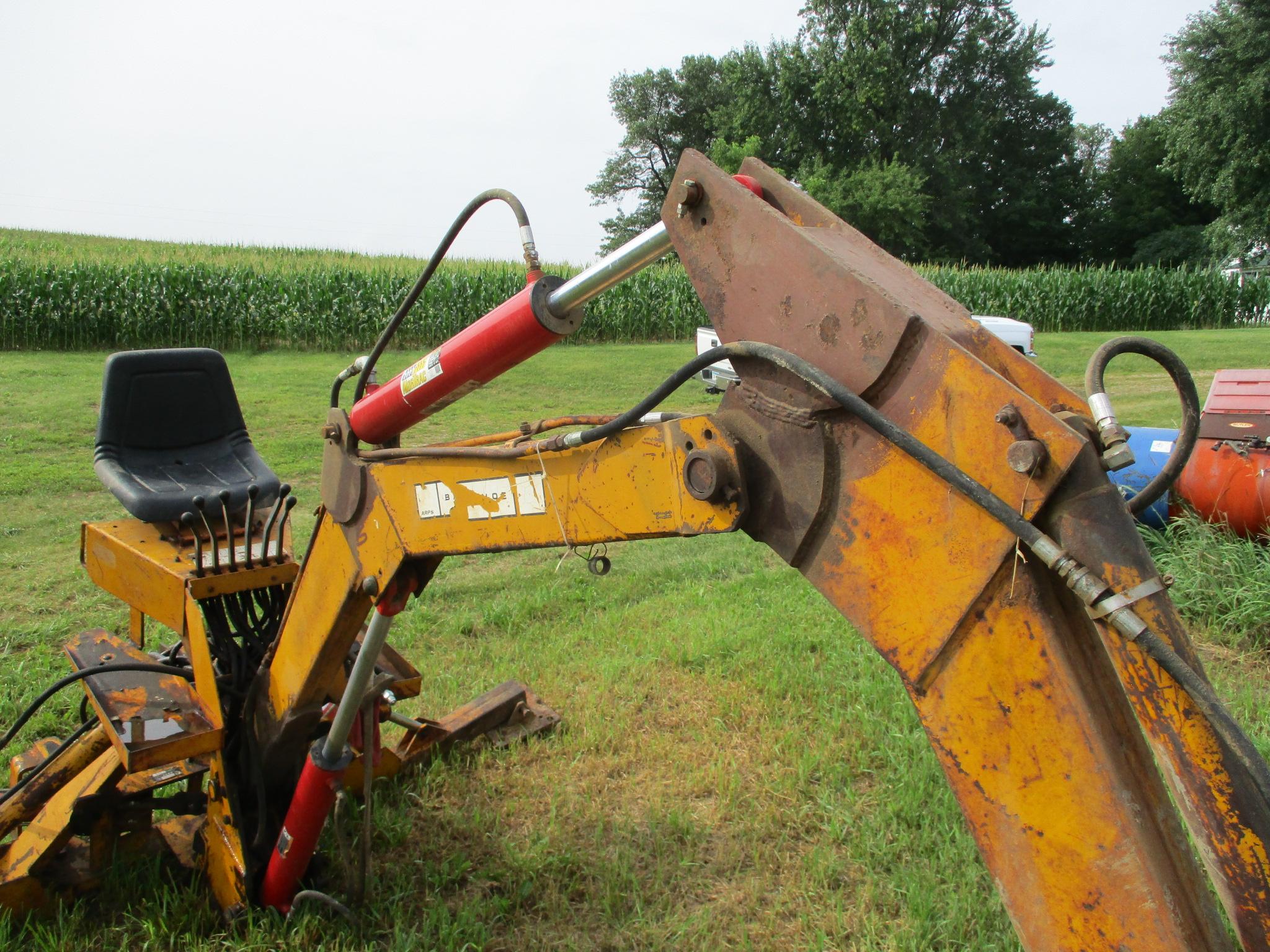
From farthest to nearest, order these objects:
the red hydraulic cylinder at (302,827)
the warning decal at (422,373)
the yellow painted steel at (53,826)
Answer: the yellow painted steel at (53,826) → the red hydraulic cylinder at (302,827) → the warning decal at (422,373)

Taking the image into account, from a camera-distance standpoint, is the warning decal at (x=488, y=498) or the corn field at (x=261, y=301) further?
the corn field at (x=261, y=301)

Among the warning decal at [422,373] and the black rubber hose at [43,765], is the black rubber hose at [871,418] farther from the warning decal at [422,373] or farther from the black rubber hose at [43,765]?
the black rubber hose at [43,765]

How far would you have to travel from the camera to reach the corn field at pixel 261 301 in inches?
590

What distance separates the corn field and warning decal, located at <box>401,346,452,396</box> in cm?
1516

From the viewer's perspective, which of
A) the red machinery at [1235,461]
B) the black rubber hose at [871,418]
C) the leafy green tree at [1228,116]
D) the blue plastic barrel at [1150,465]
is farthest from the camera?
the leafy green tree at [1228,116]

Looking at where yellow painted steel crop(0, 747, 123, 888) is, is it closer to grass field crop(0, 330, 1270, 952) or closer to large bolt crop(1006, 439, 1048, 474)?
grass field crop(0, 330, 1270, 952)

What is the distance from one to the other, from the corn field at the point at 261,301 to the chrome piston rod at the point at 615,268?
15.6 m

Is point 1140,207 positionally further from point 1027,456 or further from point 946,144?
point 1027,456

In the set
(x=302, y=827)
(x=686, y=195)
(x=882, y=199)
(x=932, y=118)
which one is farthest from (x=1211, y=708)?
(x=932, y=118)

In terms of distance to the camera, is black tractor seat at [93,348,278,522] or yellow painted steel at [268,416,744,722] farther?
black tractor seat at [93,348,278,522]

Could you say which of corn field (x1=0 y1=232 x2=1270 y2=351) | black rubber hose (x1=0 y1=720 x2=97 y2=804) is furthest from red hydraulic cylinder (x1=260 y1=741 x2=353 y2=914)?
corn field (x1=0 y1=232 x2=1270 y2=351)

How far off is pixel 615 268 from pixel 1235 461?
464cm

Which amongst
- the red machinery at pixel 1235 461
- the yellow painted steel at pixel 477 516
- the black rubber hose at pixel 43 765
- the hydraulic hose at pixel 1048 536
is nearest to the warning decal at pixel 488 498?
the yellow painted steel at pixel 477 516

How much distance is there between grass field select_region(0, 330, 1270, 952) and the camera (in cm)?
271
